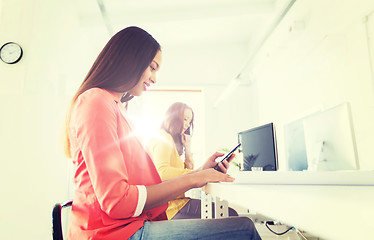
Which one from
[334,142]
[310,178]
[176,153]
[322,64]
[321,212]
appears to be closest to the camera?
[321,212]

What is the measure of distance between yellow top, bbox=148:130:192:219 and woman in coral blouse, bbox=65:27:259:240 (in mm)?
901

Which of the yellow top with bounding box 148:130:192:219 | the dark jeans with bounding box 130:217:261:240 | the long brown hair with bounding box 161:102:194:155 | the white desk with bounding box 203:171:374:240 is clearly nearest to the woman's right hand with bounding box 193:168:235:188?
the dark jeans with bounding box 130:217:261:240

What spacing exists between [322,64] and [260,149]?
1521mm

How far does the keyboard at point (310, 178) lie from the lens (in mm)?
774

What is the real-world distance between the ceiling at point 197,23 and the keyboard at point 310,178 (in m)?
1.81

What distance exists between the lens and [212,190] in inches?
34.5

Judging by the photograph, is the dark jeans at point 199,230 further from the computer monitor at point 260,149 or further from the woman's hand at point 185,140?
the woman's hand at point 185,140

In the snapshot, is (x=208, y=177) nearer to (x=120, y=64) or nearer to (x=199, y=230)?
(x=199, y=230)

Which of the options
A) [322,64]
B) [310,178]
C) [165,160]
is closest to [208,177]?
[310,178]

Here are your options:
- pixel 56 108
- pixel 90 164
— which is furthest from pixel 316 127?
pixel 56 108

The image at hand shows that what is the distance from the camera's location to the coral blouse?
0.70 metres

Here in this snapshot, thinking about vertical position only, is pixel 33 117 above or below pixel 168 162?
above

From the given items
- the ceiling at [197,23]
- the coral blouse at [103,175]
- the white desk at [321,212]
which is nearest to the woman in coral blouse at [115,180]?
the coral blouse at [103,175]

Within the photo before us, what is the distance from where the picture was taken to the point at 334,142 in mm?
1980
